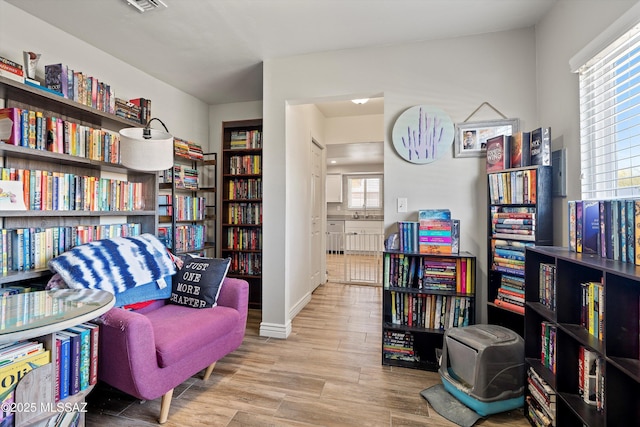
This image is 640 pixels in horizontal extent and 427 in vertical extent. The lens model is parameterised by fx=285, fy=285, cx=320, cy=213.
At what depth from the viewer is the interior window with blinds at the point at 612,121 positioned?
1.35 metres

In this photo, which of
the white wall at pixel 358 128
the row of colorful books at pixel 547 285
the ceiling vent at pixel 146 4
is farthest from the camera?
the white wall at pixel 358 128

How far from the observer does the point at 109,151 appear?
2322mm

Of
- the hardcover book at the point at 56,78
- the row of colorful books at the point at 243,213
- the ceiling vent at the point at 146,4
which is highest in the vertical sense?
the ceiling vent at the point at 146,4

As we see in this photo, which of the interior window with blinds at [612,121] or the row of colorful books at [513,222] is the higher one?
the interior window with blinds at [612,121]

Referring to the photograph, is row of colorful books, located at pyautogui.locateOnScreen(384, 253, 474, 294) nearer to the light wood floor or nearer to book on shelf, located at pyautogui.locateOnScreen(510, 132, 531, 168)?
the light wood floor

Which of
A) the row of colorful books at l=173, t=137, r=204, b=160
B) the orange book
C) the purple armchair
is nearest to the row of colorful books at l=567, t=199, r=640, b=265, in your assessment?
the orange book

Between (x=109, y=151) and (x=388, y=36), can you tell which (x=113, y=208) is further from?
(x=388, y=36)

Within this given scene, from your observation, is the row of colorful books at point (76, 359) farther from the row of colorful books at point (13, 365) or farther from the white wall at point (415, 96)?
the white wall at point (415, 96)

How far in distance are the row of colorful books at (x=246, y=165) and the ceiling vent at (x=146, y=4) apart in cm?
176

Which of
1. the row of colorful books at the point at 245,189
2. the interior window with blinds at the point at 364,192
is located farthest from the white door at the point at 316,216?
the interior window with blinds at the point at 364,192

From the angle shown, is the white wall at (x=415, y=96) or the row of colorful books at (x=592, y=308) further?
the white wall at (x=415, y=96)

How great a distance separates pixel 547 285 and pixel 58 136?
323 cm

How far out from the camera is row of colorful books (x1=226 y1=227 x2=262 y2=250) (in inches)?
140

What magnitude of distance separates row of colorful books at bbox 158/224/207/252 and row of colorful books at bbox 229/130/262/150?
3.66 ft
